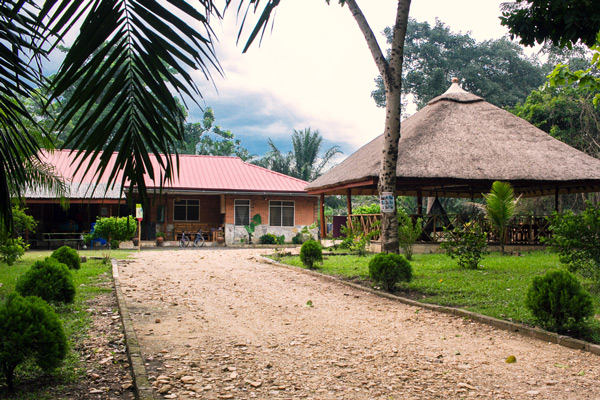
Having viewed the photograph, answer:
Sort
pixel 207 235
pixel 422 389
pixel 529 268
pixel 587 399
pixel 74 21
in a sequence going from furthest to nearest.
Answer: pixel 207 235 → pixel 529 268 → pixel 422 389 → pixel 587 399 → pixel 74 21

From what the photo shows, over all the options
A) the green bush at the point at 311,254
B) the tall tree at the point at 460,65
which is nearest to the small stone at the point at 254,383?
the green bush at the point at 311,254

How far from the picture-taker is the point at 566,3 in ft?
18.3

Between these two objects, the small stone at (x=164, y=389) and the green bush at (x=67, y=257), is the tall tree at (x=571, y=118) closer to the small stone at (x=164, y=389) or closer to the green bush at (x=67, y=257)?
the green bush at (x=67, y=257)

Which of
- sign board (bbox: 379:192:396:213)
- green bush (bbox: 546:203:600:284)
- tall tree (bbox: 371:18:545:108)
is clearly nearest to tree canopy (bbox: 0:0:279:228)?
green bush (bbox: 546:203:600:284)

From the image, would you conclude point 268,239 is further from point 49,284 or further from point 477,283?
point 49,284

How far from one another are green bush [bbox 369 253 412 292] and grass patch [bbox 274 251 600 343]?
0.65ft

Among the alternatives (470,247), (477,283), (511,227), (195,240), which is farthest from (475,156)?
(195,240)

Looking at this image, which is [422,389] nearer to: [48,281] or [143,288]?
[48,281]

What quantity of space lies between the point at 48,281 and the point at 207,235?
62.6 ft

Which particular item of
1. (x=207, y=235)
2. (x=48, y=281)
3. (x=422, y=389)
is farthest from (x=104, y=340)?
(x=207, y=235)

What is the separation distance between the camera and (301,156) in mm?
38781

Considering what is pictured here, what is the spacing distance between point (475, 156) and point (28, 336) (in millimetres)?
15604

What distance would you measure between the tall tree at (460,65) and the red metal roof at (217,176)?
13.2 metres

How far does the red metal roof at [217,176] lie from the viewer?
80.4 ft
